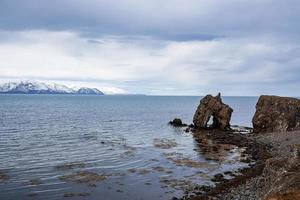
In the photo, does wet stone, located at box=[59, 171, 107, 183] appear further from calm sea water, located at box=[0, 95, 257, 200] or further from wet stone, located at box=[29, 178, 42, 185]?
wet stone, located at box=[29, 178, 42, 185]

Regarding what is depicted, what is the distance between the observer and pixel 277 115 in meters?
66.8

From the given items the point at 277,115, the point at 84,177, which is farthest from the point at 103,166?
the point at 277,115

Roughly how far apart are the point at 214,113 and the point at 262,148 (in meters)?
27.0

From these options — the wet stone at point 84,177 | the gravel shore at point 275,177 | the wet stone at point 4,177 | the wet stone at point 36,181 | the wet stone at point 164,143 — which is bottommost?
the wet stone at point 4,177

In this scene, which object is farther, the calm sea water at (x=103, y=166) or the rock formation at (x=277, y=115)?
the rock formation at (x=277, y=115)

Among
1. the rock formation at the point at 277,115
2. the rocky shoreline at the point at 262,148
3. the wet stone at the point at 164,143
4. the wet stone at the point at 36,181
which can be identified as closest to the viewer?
the rocky shoreline at the point at 262,148

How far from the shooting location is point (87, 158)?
4156 centimetres

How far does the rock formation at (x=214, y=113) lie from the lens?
247 feet

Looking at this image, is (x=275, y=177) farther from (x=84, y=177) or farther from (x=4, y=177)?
(x=4, y=177)

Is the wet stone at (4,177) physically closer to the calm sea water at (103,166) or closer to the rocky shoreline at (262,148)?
the calm sea water at (103,166)

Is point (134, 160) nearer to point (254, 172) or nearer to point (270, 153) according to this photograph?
point (254, 172)

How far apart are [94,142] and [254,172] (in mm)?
27733

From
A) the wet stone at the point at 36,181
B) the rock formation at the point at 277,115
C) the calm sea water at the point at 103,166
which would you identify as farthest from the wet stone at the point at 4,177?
the rock formation at the point at 277,115

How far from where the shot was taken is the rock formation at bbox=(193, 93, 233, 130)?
7544cm
